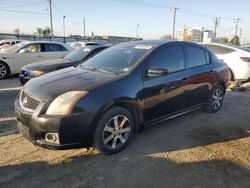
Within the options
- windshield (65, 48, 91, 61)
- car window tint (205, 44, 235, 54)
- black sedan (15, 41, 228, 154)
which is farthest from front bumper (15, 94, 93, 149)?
car window tint (205, 44, 235, 54)

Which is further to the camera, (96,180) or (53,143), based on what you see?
(53,143)

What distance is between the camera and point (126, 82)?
12.7ft

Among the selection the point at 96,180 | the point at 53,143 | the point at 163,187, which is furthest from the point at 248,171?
the point at 53,143

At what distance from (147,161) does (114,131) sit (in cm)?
63

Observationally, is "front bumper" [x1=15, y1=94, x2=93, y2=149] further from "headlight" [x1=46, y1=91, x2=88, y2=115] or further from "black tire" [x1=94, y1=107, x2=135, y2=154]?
"black tire" [x1=94, y1=107, x2=135, y2=154]

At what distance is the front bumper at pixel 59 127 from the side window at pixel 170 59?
60.6 inches

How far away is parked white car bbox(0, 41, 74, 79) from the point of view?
10492mm

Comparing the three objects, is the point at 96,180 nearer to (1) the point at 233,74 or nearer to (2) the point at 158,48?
(2) the point at 158,48

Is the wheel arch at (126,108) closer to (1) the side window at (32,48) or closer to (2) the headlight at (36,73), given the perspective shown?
(2) the headlight at (36,73)

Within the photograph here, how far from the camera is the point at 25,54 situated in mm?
10789

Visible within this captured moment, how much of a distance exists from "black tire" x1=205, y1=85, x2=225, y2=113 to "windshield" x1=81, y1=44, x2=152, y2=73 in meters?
2.16

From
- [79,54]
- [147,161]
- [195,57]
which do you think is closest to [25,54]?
[79,54]

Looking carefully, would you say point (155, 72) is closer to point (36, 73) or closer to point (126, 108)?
point (126, 108)

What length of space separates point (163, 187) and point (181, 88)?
215 centimetres
